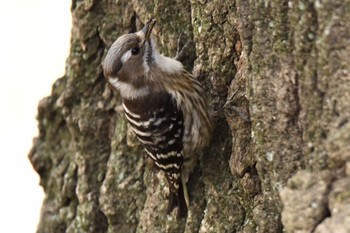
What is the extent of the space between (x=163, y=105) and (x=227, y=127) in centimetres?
56

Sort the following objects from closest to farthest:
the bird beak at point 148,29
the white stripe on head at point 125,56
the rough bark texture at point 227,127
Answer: the rough bark texture at point 227,127 < the bird beak at point 148,29 < the white stripe on head at point 125,56

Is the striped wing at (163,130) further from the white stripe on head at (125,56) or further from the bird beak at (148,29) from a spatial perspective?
the bird beak at (148,29)

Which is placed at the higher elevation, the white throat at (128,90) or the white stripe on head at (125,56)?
the white stripe on head at (125,56)

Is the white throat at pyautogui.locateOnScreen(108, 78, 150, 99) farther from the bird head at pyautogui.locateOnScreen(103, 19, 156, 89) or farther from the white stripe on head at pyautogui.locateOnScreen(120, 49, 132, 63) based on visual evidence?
the white stripe on head at pyautogui.locateOnScreen(120, 49, 132, 63)

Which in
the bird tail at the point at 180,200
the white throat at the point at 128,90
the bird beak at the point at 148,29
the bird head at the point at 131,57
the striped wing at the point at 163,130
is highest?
the bird beak at the point at 148,29

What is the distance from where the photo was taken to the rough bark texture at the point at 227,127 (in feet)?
16.3

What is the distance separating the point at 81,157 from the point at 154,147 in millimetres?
1372

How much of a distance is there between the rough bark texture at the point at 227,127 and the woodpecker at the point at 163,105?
0.41 ft

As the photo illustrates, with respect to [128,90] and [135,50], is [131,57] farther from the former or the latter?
[128,90]

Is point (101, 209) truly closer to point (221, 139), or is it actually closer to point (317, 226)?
point (221, 139)

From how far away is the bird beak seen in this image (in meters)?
6.79

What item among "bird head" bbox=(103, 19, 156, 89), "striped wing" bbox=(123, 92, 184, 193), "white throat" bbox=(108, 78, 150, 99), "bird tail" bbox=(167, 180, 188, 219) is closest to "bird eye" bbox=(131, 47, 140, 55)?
"bird head" bbox=(103, 19, 156, 89)

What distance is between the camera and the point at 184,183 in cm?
701

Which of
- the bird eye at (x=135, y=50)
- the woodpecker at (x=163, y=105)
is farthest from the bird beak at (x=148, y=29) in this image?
the bird eye at (x=135, y=50)
